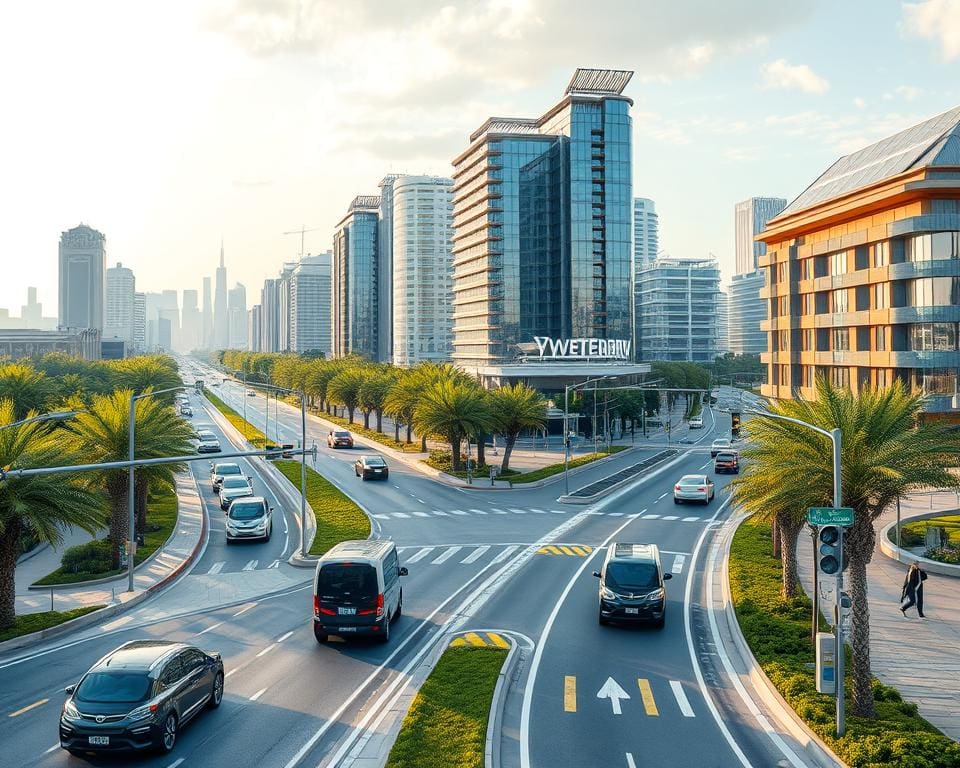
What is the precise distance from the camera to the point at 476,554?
38719mm

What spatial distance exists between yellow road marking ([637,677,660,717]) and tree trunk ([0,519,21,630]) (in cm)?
2040

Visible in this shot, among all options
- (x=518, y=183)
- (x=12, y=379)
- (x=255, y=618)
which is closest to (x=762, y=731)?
(x=255, y=618)

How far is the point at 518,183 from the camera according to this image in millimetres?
134250

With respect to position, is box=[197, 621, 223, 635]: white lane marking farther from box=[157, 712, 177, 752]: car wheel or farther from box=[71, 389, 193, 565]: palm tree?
box=[71, 389, 193, 565]: palm tree

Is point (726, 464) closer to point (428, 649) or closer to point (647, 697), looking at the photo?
point (428, 649)

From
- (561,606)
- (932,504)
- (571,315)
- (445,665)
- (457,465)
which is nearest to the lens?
(445,665)

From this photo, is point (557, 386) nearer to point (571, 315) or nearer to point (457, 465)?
point (571, 315)

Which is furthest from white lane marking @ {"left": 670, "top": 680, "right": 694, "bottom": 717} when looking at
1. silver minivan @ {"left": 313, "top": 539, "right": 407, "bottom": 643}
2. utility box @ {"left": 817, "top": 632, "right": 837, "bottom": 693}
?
silver minivan @ {"left": 313, "top": 539, "right": 407, "bottom": 643}

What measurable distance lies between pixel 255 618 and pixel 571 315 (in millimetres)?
104870

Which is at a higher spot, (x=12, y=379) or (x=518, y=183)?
(x=518, y=183)

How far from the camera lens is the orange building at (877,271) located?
185 ft

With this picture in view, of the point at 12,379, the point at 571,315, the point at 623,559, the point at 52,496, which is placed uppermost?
the point at 571,315

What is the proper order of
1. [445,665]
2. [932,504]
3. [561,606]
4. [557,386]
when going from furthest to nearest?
1. [557,386]
2. [932,504]
3. [561,606]
4. [445,665]

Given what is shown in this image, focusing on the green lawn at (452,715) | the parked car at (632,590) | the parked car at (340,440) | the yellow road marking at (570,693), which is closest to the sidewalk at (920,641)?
the parked car at (632,590)
